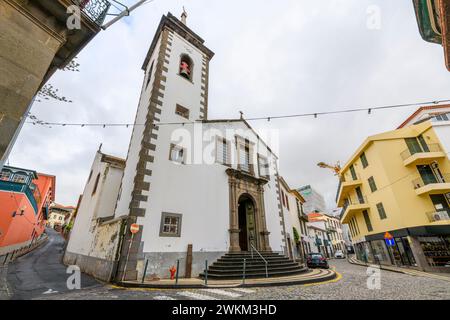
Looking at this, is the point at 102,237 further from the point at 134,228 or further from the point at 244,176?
the point at 244,176

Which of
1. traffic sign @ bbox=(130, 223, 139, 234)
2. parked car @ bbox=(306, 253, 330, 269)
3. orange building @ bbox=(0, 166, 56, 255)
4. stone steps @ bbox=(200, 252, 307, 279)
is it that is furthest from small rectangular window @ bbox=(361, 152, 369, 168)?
orange building @ bbox=(0, 166, 56, 255)

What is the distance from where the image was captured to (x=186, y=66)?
14016 mm

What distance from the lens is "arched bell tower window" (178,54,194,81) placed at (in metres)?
13.6

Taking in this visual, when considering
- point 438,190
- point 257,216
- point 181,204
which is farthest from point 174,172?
point 438,190

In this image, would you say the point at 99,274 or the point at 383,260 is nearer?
the point at 99,274

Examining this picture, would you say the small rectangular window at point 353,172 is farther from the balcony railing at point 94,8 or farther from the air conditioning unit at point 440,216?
the balcony railing at point 94,8

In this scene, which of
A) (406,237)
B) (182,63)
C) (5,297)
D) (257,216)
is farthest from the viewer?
(406,237)

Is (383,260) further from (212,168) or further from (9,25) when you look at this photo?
(9,25)

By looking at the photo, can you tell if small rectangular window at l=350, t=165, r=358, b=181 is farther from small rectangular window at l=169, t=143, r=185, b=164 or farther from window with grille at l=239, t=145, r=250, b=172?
small rectangular window at l=169, t=143, r=185, b=164

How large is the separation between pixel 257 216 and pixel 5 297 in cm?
1058

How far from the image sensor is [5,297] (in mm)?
4883

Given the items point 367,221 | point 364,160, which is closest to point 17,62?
point 364,160

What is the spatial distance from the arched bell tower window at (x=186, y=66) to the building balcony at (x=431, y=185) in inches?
757

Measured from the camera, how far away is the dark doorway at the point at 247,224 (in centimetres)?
1227
